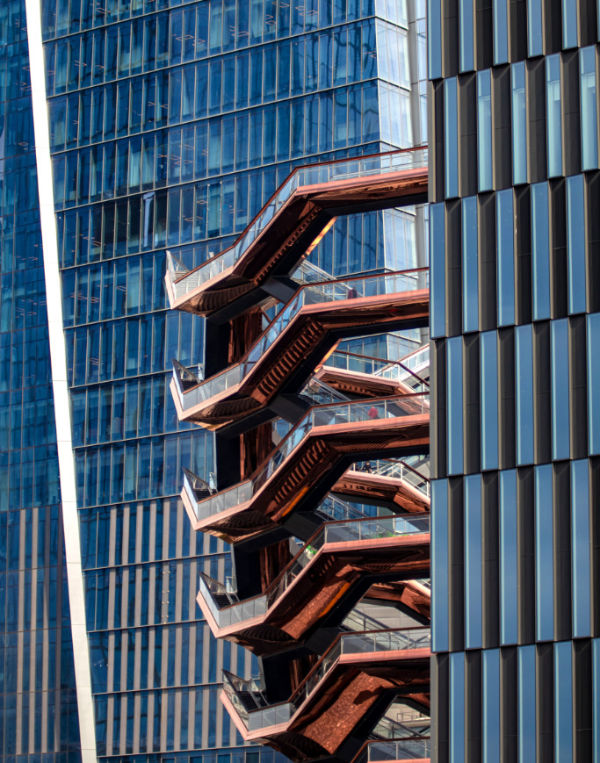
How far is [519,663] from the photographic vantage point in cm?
4872

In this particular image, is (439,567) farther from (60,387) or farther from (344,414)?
(60,387)

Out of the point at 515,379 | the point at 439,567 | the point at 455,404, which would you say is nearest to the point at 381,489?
the point at 455,404

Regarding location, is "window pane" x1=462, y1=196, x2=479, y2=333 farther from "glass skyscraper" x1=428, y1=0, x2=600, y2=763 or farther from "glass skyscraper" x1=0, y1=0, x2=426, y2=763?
"glass skyscraper" x1=0, y1=0, x2=426, y2=763

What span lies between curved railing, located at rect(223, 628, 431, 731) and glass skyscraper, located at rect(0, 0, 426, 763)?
4664 cm

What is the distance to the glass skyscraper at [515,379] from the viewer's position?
159ft

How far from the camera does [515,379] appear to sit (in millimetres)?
50750

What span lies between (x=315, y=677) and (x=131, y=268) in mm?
67951

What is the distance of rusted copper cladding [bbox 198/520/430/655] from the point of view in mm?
55875

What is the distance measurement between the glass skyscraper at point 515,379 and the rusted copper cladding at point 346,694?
6.22 meters

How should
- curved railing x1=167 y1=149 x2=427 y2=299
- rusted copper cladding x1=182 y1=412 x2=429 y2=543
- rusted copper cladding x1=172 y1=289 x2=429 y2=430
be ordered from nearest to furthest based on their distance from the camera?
rusted copper cladding x1=182 y1=412 x2=429 y2=543 → rusted copper cladding x1=172 y1=289 x2=429 y2=430 → curved railing x1=167 y1=149 x2=427 y2=299

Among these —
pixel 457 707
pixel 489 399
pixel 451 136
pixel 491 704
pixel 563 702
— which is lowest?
pixel 457 707

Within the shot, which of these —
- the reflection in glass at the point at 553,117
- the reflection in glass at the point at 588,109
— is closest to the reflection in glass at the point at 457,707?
the reflection in glass at the point at 553,117

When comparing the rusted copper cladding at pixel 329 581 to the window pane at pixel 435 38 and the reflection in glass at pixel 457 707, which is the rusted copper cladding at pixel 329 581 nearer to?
the reflection in glass at pixel 457 707

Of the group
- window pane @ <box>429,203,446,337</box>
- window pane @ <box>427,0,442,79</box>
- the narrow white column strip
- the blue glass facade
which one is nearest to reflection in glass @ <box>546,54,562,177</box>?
window pane @ <box>427,0,442,79</box>
